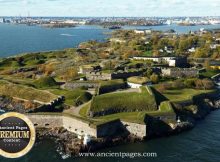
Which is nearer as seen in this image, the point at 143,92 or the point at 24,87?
the point at 143,92

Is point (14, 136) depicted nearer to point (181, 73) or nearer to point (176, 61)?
point (181, 73)

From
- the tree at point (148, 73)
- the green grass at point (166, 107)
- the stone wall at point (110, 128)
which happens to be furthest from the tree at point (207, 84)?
the stone wall at point (110, 128)

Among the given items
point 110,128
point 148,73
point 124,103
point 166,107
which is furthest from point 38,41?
point 110,128

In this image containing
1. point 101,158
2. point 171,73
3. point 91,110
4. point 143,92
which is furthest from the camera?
point 171,73

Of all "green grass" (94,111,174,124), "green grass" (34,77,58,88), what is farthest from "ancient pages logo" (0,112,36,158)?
"green grass" (34,77,58,88)

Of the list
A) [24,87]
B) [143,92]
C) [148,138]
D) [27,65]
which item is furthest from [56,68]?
[148,138]

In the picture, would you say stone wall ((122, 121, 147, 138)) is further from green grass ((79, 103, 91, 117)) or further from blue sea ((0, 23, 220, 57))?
blue sea ((0, 23, 220, 57))

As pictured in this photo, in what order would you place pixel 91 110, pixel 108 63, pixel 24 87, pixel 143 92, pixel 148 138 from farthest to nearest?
pixel 108 63, pixel 24 87, pixel 143 92, pixel 91 110, pixel 148 138

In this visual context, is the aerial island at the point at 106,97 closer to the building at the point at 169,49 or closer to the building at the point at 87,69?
the building at the point at 87,69

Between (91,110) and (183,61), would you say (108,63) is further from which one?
(91,110)
